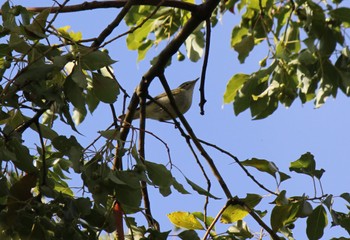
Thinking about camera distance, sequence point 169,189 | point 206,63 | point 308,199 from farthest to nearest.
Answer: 1. point 206,63
2. point 308,199
3. point 169,189

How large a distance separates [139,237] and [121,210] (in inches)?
5.6

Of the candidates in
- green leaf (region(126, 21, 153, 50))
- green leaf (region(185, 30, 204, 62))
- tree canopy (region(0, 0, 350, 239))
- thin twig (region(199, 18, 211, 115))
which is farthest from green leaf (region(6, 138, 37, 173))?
green leaf (region(126, 21, 153, 50))

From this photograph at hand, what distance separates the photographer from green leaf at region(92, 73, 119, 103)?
2.75m

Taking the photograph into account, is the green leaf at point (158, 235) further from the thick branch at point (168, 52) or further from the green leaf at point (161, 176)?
the thick branch at point (168, 52)

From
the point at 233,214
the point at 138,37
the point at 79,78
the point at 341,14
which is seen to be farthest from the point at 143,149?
the point at 138,37

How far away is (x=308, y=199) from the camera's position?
2.93 metres

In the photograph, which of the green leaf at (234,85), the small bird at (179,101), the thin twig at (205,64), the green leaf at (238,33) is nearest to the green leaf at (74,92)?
the thin twig at (205,64)

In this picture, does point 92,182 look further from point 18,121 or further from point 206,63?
point 206,63

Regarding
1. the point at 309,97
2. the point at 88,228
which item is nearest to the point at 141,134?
the point at 88,228

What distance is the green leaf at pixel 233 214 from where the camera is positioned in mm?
3084

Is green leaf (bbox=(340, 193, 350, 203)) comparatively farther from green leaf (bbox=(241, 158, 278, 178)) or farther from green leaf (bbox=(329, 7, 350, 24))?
green leaf (bbox=(329, 7, 350, 24))

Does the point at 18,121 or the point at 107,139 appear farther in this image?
the point at 18,121

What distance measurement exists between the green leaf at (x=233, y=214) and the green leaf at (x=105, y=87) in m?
0.67

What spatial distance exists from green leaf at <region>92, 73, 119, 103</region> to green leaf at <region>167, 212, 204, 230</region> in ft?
2.13
